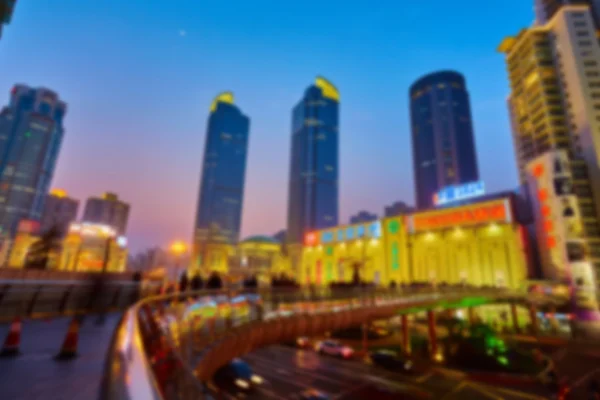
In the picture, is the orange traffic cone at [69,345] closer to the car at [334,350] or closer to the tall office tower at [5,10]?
the tall office tower at [5,10]

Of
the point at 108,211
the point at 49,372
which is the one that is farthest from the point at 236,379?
the point at 108,211

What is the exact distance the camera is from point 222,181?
177 metres

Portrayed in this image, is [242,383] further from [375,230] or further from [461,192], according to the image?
[461,192]

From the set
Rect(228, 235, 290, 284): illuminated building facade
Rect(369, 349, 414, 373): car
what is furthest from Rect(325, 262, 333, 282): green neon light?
Rect(228, 235, 290, 284): illuminated building facade

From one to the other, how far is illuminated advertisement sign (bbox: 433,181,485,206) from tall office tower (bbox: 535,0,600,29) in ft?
156

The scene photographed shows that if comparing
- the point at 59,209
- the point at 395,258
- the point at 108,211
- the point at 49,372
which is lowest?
the point at 49,372

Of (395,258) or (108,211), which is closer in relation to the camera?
(395,258)

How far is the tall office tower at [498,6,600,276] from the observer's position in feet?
162

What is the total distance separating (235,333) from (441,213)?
1842 inches

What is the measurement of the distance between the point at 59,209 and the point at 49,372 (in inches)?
7528

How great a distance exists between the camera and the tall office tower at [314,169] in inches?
6969

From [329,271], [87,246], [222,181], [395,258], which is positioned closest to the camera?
[395,258]

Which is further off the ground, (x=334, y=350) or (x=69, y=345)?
(x=69, y=345)

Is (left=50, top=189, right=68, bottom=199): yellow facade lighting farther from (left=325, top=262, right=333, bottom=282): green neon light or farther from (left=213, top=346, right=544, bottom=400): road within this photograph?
(left=213, top=346, right=544, bottom=400): road
